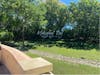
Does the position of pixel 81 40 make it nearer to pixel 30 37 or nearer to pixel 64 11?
pixel 64 11

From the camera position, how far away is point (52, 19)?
68.4 ft

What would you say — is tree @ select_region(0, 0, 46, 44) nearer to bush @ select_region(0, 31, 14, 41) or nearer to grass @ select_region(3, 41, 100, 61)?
bush @ select_region(0, 31, 14, 41)

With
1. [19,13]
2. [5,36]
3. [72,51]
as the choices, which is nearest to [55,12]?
[19,13]

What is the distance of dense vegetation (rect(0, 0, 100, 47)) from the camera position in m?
15.3

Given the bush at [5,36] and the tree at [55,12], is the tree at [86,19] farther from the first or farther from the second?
the bush at [5,36]

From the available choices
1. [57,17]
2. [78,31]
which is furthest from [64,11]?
Result: [78,31]

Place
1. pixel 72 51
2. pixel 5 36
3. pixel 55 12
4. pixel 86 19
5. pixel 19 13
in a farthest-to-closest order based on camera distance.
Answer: pixel 55 12 < pixel 86 19 < pixel 5 36 < pixel 19 13 < pixel 72 51

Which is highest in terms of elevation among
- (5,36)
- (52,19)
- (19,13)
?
(19,13)

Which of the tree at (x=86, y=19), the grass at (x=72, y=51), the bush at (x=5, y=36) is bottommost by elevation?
the grass at (x=72, y=51)

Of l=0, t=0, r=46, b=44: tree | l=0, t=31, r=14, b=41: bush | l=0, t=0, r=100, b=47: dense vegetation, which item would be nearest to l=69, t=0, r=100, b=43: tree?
l=0, t=0, r=100, b=47: dense vegetation

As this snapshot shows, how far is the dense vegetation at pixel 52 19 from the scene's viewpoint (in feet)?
50.3

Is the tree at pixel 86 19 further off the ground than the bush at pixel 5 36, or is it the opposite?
the tree at pixel 86 19

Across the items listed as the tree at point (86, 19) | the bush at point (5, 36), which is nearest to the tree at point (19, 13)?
the bush at point (5, 36)

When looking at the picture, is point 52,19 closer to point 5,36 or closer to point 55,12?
point 55,12
